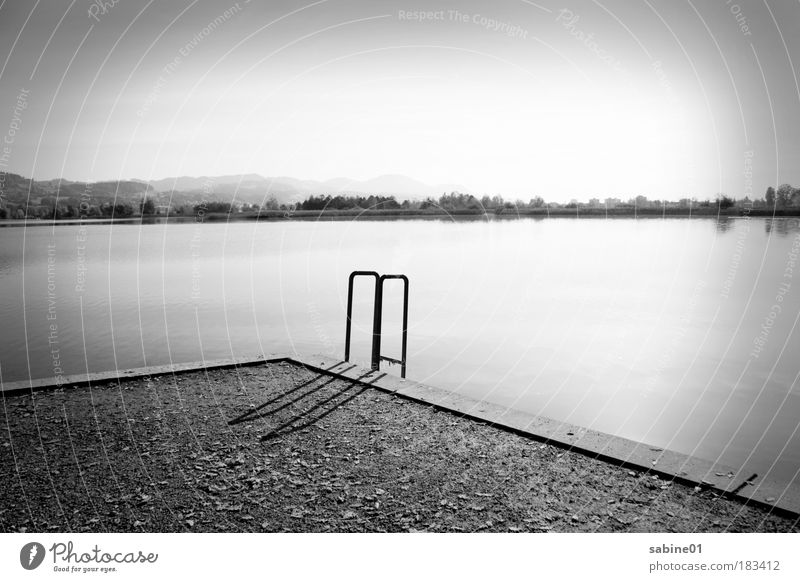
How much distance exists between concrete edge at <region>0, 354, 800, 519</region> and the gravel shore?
0.13 metres

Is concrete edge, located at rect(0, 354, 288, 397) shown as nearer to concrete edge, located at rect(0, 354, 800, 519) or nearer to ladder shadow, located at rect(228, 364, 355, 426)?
concrete edge, located at rect(0, 354, 800, 519)

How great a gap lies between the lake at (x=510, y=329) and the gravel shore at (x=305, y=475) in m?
2.23

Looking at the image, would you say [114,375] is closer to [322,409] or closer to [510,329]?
[322,409]

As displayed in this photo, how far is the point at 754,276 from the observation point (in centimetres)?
2652

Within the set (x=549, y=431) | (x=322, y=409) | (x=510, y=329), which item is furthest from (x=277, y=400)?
(x=510, y=329)

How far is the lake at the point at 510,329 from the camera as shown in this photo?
908cm

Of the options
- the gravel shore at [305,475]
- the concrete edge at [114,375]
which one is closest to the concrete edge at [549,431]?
the concrete edge at [114,375]

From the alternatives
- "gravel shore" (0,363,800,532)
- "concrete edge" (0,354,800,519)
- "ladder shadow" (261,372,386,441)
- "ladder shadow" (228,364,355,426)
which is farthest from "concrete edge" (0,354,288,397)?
"ladder shadow" (261,372,386,441)

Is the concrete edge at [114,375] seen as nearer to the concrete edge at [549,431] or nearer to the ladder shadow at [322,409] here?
the concrete edge at [549,431]

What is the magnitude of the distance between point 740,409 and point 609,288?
1559 centimetres

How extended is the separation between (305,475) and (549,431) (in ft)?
8.76

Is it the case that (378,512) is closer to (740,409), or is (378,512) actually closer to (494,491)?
(494,491)

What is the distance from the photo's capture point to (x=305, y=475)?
5371 mm
